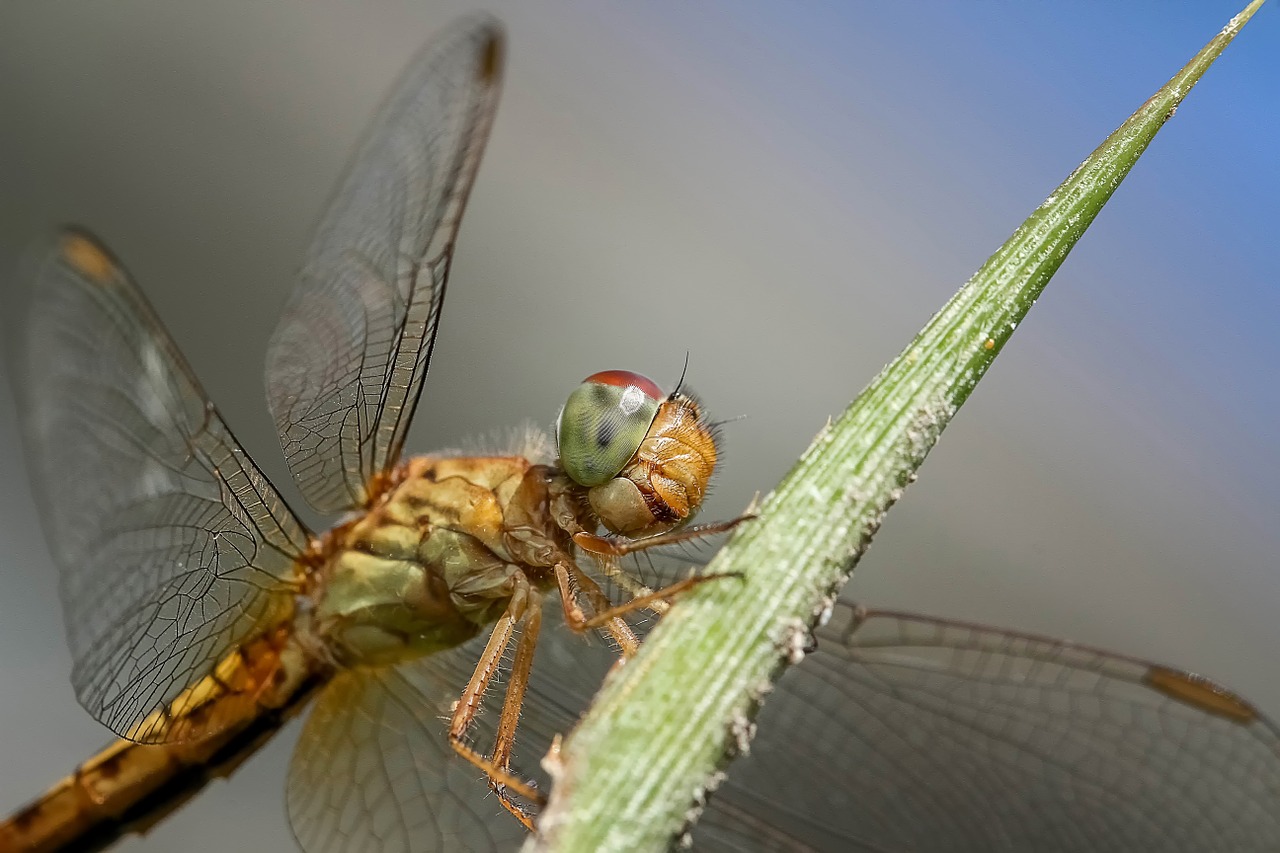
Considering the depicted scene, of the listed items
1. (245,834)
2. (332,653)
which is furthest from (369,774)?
(245,834)

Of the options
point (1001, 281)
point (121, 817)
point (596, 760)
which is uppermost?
point (1001, 281)

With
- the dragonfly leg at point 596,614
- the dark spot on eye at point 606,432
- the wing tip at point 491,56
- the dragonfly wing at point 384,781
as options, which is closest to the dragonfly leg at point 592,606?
the dragonfly leg at point 596,614

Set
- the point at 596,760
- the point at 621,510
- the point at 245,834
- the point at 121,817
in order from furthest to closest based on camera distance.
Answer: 1. the point at 245,834
2. the point at 121,817
3. the point at 621,510
4. the point at 596,760

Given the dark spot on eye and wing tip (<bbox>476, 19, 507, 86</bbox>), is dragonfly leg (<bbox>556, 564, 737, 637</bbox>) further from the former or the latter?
wing tip (<bbox>476, 19, 507, 86</bbox>)

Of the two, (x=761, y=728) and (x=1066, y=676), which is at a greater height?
(x=1066, y=676)

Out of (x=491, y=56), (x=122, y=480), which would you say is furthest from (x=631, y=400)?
(x=122, y=480)

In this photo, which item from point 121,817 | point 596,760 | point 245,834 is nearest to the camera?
point 596,760

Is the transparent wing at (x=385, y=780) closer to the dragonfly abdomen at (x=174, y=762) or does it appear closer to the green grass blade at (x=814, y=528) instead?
the dragonfly abdomen at (x=174, y=762)

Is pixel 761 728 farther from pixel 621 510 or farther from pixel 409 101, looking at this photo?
pixel 409 101
